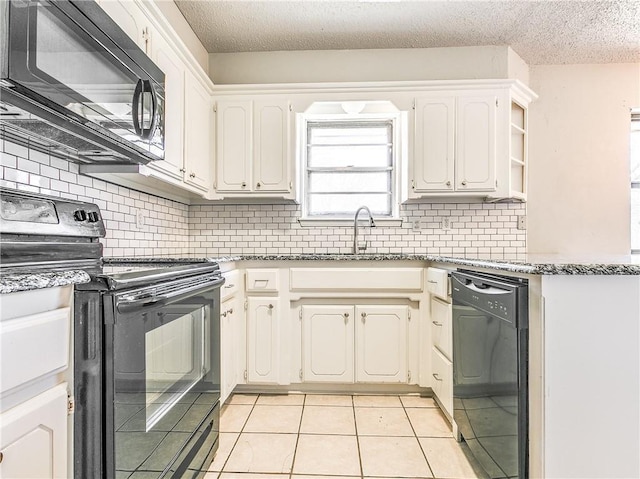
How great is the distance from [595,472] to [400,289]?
135cm

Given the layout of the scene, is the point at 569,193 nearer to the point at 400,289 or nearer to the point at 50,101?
the point at 400,289

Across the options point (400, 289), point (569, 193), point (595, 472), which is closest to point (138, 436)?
point (595, 472)

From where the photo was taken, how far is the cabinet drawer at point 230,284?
7.06 ft

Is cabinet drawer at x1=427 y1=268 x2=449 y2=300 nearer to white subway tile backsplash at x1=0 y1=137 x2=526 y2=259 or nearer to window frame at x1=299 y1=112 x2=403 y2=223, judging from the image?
white subway tile backsplash at x1=0 y1=137 x2=526 y2=259

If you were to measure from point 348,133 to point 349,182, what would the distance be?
16.4 inches

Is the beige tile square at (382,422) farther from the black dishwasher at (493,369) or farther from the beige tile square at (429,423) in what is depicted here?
the black dishwasher at (493,369)

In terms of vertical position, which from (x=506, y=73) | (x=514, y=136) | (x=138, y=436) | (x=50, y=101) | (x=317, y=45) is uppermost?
(x=317, y=45)

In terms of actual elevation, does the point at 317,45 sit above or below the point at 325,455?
above

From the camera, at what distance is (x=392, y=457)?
1.75 m

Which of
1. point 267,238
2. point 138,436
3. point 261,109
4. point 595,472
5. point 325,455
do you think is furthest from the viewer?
point 267,238

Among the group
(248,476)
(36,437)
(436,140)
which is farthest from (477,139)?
(36,437)

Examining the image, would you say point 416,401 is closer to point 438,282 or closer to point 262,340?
point 438,282

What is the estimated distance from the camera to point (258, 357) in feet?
8.02

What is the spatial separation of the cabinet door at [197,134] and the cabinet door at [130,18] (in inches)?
20.7
